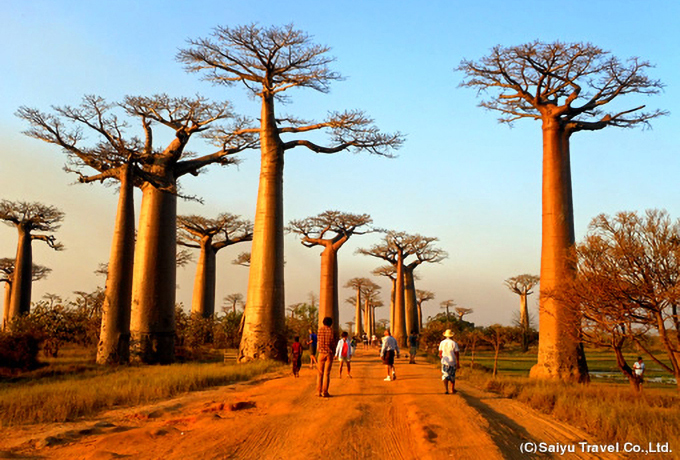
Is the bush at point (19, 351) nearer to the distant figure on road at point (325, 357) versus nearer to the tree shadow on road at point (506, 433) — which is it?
the distant figure on road at point (325, 357)

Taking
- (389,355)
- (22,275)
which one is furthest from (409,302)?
(389,355)

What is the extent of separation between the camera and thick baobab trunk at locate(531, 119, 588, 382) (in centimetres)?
1355

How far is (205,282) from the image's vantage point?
31.0 meters

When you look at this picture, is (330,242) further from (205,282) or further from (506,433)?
(506,433)

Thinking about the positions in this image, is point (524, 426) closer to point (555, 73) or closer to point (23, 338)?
point (555, 73)

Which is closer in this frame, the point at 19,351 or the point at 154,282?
the point at 19,351

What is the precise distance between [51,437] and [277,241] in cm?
1121

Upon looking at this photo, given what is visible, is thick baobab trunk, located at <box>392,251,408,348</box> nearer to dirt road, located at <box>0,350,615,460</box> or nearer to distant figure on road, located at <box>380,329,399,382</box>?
distant figure on road, located at <box>380,329,399,382</box>

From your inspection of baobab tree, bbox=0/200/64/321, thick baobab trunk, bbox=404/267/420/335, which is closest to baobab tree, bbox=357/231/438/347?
thick baobab trunk, bbox=404/267/420/335

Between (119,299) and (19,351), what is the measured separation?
2.58 meters

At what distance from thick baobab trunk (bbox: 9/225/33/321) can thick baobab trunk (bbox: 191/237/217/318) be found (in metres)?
8.37

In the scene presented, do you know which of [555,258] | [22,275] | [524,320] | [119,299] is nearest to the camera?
[555,258]

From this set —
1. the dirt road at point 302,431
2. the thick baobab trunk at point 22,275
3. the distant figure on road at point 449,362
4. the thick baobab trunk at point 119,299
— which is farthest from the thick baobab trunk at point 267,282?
the thick baobab trunk at point 22,275

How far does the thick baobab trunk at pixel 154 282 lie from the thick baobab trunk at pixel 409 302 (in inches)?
906
